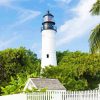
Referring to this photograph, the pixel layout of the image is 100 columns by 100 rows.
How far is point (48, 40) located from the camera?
53.0 m

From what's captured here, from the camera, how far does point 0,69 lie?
5116 cm

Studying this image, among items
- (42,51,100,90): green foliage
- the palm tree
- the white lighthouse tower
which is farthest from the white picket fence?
the white lighthouse tower

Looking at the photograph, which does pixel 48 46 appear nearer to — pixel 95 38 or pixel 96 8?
pixel 96 8

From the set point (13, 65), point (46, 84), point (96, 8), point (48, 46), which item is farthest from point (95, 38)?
point (48, 46)

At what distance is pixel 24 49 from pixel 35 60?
909 cm

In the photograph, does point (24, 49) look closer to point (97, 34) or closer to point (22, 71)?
point (22, 71)

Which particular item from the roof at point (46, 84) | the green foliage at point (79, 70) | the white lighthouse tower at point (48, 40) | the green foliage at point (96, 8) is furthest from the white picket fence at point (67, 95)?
the white lighthouse tower at point (48, 40)

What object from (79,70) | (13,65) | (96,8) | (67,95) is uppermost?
(96,8)

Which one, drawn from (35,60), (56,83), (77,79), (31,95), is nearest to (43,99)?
(31,95)

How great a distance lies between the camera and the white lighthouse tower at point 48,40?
52.7 metres

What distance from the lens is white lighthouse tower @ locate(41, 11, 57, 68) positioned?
5269 centimetres

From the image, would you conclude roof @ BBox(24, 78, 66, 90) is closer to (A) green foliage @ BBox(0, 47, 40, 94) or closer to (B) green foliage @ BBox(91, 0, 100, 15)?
(B) green foliage @ BBox(91, 0, 100, 15)

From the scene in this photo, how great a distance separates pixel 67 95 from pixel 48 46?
29273 mm

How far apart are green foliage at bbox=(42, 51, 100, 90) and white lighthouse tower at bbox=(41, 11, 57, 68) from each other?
1616 millimetres
